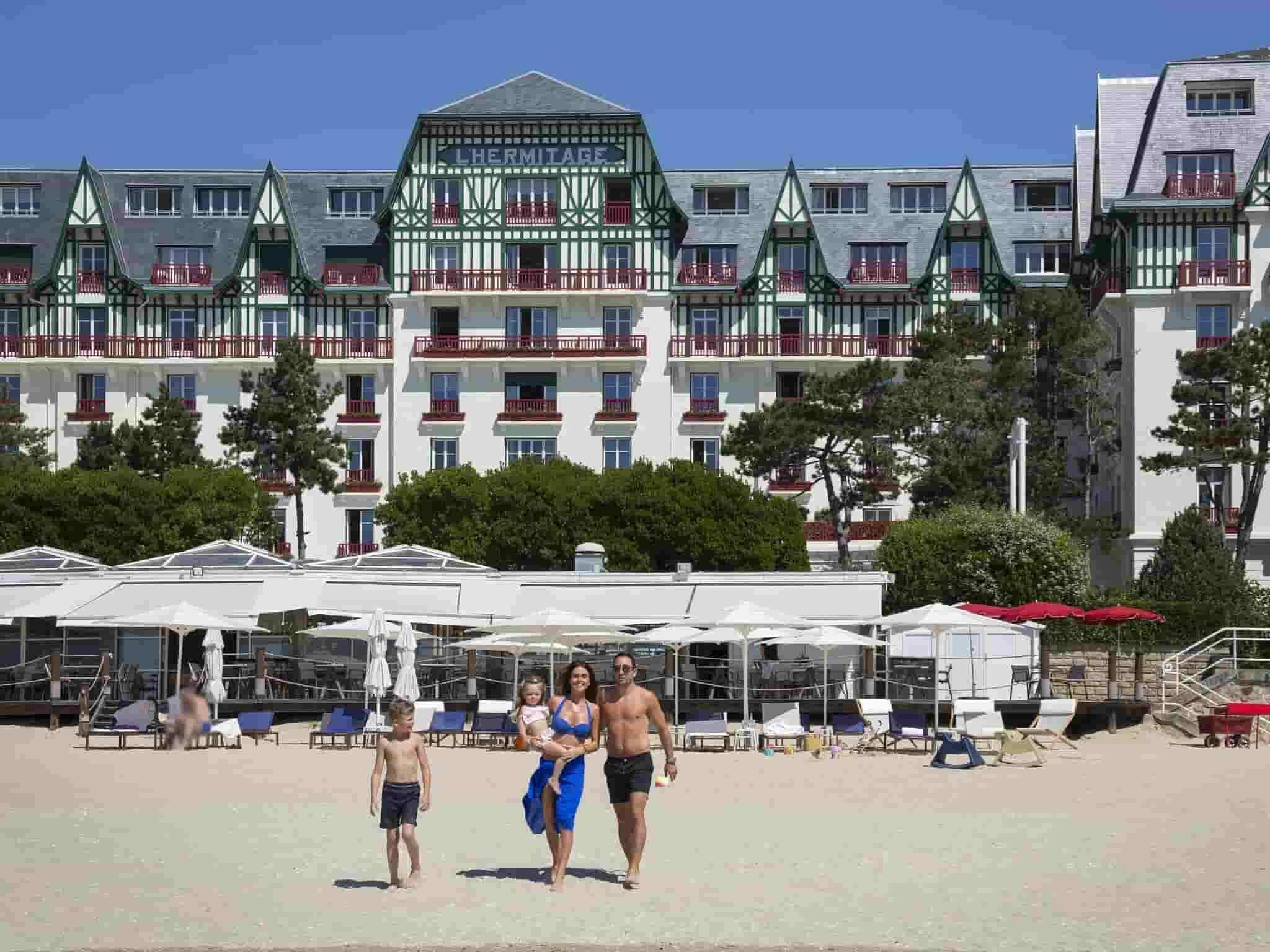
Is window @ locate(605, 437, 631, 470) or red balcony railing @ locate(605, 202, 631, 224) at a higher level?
red balcony railing @ locate(605, 202, 631, 224)

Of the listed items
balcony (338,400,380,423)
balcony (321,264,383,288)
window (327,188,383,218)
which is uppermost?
window (327,188,383,218)

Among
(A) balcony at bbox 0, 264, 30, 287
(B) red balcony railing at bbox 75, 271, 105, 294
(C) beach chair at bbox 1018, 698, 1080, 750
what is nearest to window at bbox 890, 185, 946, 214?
(B) red balcony railing at bbox 75, 271, 105, 294

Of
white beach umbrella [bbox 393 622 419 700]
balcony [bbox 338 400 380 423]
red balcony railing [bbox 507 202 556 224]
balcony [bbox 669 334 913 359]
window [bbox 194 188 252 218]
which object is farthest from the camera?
window [bbox 194 188 252 218]

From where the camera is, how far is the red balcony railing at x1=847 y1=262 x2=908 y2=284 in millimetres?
65062

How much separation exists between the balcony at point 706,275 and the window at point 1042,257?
32.3ft

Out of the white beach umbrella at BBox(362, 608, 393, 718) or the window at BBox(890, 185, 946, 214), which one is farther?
the window at BBox(890, 185, 946, 214)

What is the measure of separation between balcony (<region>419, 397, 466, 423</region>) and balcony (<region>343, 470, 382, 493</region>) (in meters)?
2.61

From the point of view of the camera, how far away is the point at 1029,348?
5741 cm

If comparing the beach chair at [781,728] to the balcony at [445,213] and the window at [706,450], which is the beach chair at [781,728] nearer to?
the window at [706,450]

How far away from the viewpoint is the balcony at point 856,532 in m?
62.7

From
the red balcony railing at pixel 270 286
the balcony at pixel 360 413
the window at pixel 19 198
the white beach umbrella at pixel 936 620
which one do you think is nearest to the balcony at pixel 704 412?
the balcony at pixel 360 413

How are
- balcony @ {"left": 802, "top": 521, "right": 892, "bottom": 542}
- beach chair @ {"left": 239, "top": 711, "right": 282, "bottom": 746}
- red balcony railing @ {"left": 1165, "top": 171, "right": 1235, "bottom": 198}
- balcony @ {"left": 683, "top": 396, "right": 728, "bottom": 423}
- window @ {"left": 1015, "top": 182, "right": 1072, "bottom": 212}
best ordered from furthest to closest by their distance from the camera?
window @ {"left": 1015, "top": 182, "right": 1072, "bottom": 212}
balcony @ {"left": 683, "top": 396, "right": 728, "bottom": 423}
balcony @ {"left": 802, "top": 521, "right": 892, "bottom": 542}
red balcony railing @ {"left": 1165, "top": 171, "right": 1235, "bottom": 198}
beach chair @ {"left": 239, "top": 711, "right": 282, "bottom": 746}

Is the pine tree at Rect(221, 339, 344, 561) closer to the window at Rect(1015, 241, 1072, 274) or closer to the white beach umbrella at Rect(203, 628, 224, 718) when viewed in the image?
the white beach umbrella at Rect(203, 628, 224, 718)

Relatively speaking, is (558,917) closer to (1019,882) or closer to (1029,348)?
(1019,882)
